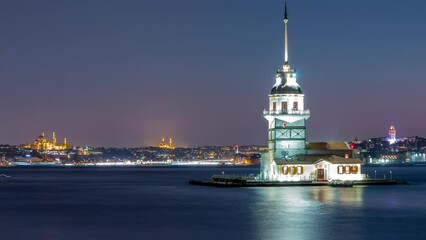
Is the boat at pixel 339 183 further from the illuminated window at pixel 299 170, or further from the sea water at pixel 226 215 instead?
the illuminated window at pixel 299 170

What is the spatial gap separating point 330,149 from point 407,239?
4767 cm

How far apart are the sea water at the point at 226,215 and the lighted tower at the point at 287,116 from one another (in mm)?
6126

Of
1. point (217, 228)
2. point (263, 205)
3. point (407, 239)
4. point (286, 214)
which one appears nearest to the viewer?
point (407, 239)

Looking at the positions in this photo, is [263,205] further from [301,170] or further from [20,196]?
[20,196]

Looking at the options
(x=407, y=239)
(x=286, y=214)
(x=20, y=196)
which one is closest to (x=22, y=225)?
(x=286, y=214)

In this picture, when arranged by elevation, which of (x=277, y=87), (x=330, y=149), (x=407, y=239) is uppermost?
(x=277, y=87)

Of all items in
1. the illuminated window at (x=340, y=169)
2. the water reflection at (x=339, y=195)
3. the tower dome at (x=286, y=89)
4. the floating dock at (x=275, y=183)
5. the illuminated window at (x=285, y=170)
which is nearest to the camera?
the water reflection at (x=339, y=195)

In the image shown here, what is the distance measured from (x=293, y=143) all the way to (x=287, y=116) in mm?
3067

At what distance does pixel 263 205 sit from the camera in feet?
221

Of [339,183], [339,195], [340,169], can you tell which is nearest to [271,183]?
[339,183]

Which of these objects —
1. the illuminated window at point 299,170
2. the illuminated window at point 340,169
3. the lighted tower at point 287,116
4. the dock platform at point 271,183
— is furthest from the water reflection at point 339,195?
the lighted tower at point 287,116

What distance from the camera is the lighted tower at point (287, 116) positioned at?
301 feet

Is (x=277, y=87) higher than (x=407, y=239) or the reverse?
higher

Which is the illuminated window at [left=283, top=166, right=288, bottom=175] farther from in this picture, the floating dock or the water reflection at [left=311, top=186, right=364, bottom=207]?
the water reflection at [left=311, top=186, right=364, bottom=207]
